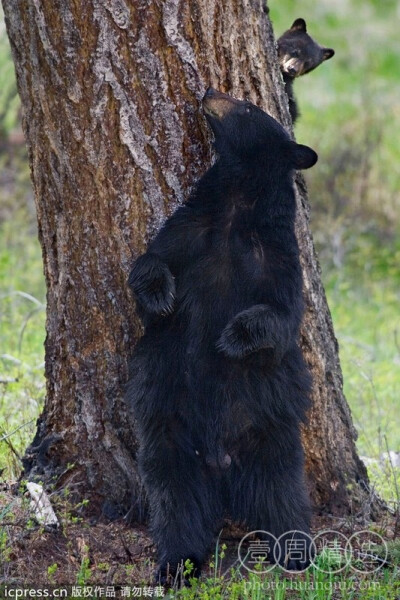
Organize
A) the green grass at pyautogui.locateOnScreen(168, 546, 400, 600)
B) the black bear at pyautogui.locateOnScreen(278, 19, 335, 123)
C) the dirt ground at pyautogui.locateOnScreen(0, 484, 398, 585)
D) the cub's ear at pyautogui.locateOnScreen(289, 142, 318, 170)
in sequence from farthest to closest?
the black bear at pyautogui.locateOnScreen(278, 19, 335, 123)
the cub's ear at pyautogui.locateOnScreen(289, 142, 318, 170)
the dirt ground at pyautogui.locateOnScreen(0, 484, 398, 585)
the green grass at pyautogui.locateOnScreen(168, 546, 400, 600)

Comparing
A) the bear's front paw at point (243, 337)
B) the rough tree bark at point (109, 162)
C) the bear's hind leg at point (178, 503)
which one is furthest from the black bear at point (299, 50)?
the bear's hind leg at point (178, 503)

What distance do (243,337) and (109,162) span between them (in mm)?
915

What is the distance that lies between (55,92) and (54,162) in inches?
11.5

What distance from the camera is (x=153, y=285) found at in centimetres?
393

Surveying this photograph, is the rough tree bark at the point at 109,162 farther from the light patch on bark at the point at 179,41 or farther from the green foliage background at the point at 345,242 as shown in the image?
the green foliage background at the point at 345,242

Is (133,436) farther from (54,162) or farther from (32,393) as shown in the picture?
(32,393)

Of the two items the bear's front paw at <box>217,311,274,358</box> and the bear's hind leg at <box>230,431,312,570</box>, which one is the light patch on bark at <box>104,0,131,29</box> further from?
the bear's hind leg at <box>230,431,312,570</box>

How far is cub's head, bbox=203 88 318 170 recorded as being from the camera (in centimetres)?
407

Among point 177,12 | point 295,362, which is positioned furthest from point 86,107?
point 295,362

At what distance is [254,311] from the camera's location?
3.92m

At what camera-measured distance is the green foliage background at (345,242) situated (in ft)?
20.5

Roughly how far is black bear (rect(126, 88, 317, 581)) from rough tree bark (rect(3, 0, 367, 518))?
0.15 m

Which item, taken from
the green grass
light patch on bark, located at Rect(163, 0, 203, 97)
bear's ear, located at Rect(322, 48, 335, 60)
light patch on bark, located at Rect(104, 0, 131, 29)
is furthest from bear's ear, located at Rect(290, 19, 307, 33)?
the green grass

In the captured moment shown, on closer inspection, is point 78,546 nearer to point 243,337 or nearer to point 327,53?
point 243,337
